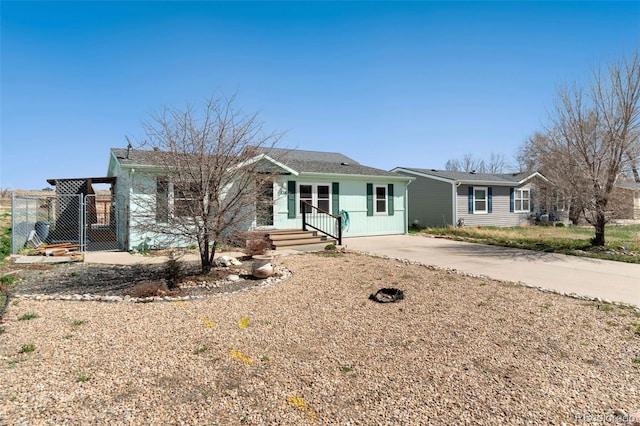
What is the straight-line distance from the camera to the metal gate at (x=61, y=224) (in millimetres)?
10301

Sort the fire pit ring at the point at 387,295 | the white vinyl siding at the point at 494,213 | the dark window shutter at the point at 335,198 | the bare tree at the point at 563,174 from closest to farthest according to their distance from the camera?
the fire pit ring at the point at 387,295 < the bare tree at the point at 563,174 < the dark window shutter at the point at 335,198 < the white vinyl siding at the point at 494,213

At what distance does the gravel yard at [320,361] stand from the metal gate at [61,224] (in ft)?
20.1

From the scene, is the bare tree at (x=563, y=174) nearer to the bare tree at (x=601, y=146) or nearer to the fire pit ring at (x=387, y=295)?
the bare tree at (x=601, y=146)

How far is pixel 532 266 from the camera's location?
8.80 m

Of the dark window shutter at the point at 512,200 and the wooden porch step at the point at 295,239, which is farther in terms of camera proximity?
the dark window shutter at the point at 512,200

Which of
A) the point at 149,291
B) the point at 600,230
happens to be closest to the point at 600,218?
the point at 600,230

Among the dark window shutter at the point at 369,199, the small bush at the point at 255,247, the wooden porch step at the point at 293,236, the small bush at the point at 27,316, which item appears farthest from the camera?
the dark window shutter at the point at 369,199

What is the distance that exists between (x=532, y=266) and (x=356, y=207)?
25.1 feet

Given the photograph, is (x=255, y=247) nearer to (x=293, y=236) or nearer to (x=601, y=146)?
(x=293, y=236)

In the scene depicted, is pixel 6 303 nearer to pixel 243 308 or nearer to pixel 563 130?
pixel 243 308

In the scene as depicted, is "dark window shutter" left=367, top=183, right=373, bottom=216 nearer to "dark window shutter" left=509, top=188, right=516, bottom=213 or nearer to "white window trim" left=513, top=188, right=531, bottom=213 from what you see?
"dark window shutter" left=509, top=188, right=516, bottom=213

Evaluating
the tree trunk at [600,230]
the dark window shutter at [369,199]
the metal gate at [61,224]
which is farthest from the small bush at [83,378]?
the tree trunk at [600,230]

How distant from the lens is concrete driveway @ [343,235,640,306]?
6582 mm

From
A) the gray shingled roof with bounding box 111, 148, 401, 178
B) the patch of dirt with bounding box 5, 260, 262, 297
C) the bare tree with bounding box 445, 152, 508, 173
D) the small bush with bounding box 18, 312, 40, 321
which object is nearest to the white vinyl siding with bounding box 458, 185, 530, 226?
the gray shingled roof with bounding box 111, 148, 401, 178
